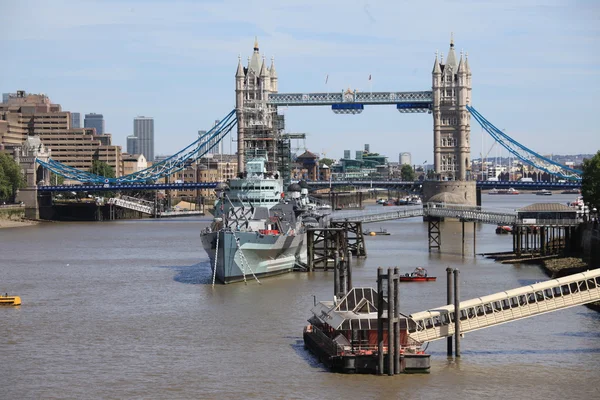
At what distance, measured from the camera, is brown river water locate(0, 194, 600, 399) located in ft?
106

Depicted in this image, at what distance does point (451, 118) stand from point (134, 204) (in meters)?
40.8

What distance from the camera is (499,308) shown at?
36.1 meters

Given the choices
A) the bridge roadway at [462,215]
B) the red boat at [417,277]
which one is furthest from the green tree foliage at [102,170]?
the red boat at [417,277]

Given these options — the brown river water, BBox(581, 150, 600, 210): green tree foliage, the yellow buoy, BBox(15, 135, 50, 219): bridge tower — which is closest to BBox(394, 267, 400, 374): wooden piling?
the brown river water

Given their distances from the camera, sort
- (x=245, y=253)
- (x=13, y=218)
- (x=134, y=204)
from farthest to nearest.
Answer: (x=134, y=204)
(x=13, y=218)
(x=245, y=253)

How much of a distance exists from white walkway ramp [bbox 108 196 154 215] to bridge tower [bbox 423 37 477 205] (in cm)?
3638

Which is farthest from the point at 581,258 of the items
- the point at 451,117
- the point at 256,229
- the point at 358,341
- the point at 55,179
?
the point at 55,179

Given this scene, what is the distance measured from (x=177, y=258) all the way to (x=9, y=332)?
99.7ft

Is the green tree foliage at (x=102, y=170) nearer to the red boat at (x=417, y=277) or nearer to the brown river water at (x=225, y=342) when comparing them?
the brown river water at (x=225, y=342)

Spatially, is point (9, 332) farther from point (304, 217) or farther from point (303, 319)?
point (304, 217)

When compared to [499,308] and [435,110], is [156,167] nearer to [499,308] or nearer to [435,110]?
[435,110]

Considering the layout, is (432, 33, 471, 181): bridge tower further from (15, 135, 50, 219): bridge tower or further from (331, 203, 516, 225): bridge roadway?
(331, 203, 516, 225): bridge roadway

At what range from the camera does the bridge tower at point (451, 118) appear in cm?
14525

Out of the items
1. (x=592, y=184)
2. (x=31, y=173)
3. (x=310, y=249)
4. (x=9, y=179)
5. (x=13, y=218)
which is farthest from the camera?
(x=31, y=173)
